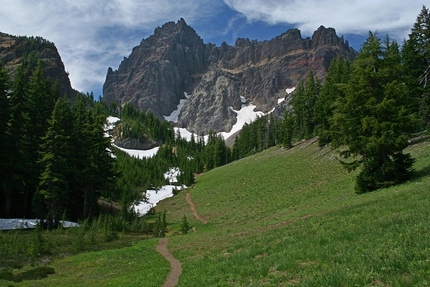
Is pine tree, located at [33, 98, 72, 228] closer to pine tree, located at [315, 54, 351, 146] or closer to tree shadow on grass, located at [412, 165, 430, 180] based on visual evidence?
tree shadow on grass, located at [412, 165, 430, 180]

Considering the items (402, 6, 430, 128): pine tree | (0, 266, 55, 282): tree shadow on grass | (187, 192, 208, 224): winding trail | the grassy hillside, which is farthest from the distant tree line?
(0, 266, 55, 282): tree shadow on grass

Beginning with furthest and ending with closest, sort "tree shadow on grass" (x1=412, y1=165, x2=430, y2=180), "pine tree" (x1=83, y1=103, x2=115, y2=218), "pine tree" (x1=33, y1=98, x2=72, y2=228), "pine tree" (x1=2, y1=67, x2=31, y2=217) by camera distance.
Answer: "pine tree" (x1=83, y1=103, x2=115, y2=218)
"pine tree" (x1=2, y1=67, x2=31, y2=217)
"pine tree" (x1=33, y1=98, x2=72, y2=228)
"tree shadow on grass" (x1=412, y1=165, x2=430, y2=180)

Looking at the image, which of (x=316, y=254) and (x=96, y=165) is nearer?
(x=316, y=254)

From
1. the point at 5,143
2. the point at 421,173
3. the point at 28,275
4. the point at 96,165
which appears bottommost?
the point at 28,275

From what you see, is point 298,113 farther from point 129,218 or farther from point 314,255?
point 314,255

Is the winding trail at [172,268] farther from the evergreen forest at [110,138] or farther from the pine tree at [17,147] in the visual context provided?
the pine tree at [17,147]

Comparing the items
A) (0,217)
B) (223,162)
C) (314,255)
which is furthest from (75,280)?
(223,162)

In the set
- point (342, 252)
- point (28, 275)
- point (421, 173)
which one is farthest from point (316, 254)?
point (421, 173)

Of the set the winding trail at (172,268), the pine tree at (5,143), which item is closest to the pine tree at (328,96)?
the winding trail at (172,268)

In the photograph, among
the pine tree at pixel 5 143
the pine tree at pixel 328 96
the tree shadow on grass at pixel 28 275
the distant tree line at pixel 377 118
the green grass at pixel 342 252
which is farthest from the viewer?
the pine tree at pixel 328 96

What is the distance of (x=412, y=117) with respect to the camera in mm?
26562

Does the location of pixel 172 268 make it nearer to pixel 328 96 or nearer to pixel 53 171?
pixel 53 171

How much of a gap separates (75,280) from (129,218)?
3496 centimetres

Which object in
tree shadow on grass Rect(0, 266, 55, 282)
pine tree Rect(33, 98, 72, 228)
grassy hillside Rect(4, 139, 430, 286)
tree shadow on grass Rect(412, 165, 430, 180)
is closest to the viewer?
grassy hillside Rect(4, 139, 430, 286)
